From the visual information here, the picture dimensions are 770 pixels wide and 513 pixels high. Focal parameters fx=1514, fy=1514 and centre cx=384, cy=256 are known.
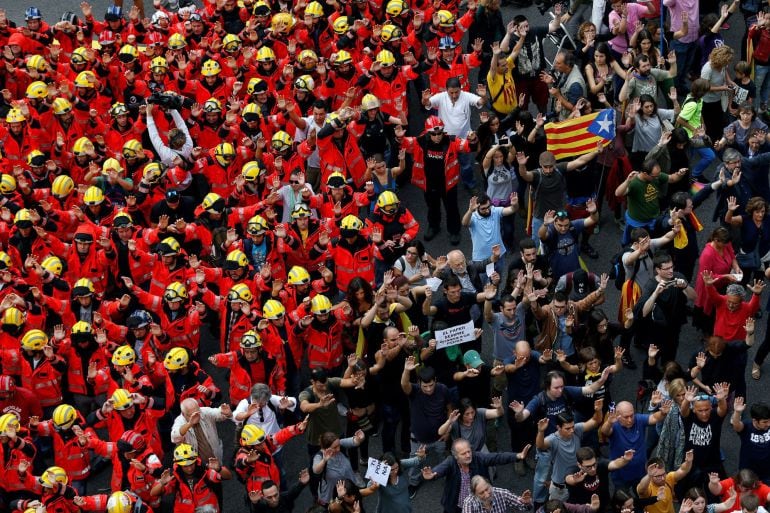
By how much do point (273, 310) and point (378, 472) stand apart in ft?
8.84

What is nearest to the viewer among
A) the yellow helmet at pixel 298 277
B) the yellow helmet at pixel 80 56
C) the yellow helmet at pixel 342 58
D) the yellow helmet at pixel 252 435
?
the yellow helmet at pixel 252 435

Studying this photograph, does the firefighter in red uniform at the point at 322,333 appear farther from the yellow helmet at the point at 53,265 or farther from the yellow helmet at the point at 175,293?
the yellow helmet at the point at 53,265

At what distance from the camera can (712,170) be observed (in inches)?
848

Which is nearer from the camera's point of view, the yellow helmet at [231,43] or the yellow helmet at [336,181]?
the yellow helmet at [336,181]

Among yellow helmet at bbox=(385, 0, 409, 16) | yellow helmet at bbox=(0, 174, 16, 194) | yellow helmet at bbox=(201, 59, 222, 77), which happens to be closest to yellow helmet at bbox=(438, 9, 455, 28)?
yellow helmet at bbox=(385, 0, 409, 16)

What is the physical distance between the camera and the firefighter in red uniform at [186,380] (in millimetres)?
16797

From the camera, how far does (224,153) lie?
2022 cm

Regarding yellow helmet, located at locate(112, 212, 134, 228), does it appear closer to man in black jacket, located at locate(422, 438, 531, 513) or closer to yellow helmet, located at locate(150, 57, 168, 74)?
yellow helmet, located at locate(150, 57, 168, 74)

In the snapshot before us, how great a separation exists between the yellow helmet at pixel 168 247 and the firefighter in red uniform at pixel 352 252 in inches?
75.8

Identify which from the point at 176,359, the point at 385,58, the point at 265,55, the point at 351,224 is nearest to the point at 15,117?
the point at 265,55

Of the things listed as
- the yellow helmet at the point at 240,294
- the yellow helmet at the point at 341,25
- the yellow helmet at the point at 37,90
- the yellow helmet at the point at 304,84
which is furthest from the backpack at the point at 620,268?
the yellow helmet at the point at 37,90

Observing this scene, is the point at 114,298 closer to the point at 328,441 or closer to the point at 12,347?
the point at 12,347

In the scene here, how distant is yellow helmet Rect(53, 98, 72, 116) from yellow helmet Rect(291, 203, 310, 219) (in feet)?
14.5

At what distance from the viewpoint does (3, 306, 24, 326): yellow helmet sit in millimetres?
17719
